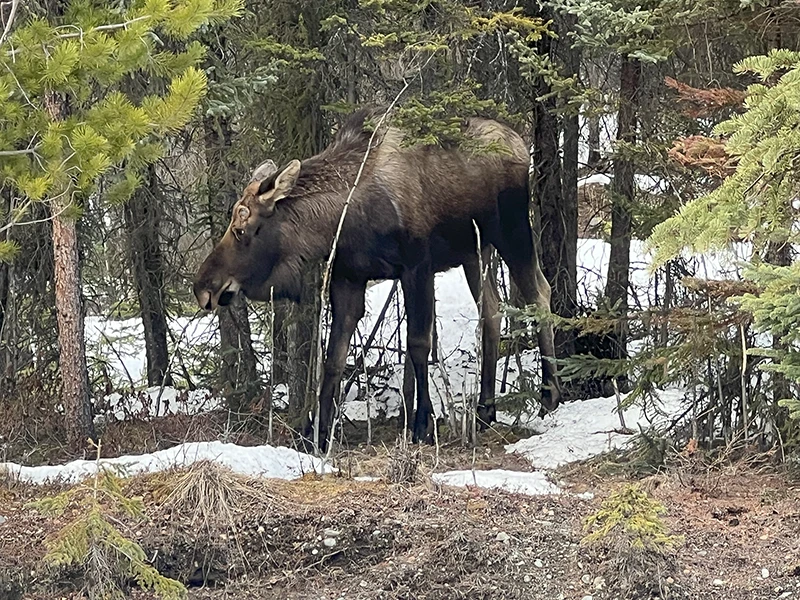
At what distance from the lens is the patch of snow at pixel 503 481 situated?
7066mm

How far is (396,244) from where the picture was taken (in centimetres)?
902

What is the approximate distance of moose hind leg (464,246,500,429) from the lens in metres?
9.85

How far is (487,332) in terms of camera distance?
34.0 ft

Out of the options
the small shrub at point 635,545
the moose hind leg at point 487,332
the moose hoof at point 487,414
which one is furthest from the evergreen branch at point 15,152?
the moose hoof at point 487,414

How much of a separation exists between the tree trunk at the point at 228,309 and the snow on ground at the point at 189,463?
2.56 m

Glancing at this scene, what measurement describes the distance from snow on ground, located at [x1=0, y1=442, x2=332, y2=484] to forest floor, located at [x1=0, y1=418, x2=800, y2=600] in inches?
8.4

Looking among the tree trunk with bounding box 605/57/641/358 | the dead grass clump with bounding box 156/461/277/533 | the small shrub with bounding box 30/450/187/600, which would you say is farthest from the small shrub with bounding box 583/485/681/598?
the tree trunk with bounding box 605/57/641/358

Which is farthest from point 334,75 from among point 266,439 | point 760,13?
point 760,13

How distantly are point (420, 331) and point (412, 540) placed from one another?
11.3 feet

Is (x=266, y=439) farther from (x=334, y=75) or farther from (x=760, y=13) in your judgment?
(x=760, y=13)

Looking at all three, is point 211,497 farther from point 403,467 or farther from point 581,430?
point 581,430

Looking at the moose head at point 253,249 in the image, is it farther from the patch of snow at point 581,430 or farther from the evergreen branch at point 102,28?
the evergreen branch at point 102,28

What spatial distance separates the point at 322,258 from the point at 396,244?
0.66 meters

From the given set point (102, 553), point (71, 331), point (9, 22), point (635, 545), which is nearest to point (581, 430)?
point (635, 545)
